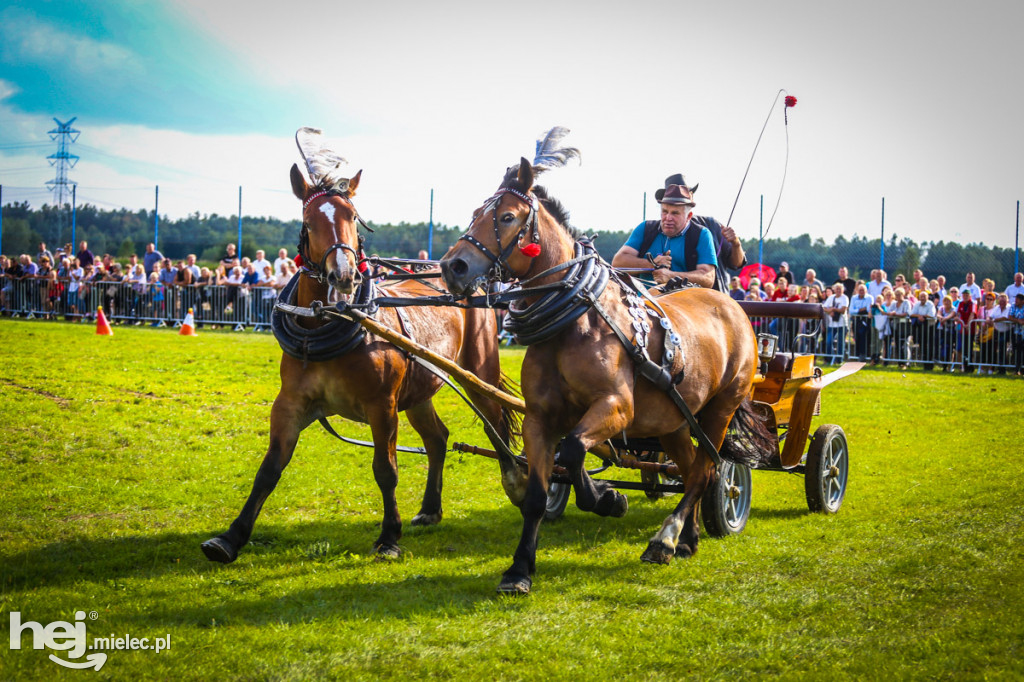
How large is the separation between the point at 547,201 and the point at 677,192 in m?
1.76

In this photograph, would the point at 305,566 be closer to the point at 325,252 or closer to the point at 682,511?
the point at 325,252

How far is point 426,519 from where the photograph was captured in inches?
294

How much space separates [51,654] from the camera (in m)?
4.46

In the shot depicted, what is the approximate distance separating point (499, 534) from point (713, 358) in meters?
2.13

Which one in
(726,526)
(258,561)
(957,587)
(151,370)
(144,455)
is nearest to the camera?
(957,587)

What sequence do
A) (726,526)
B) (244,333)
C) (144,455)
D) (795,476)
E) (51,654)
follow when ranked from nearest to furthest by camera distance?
1. (51,654)
2. (726,526)
3. (144,455)
4. (795,476)
5. (244,333)

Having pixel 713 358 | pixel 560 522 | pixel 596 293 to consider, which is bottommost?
pixel 560 522

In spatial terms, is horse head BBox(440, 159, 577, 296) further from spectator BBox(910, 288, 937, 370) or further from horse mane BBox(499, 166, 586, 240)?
spectator BBox(910, 288, 937, 370)

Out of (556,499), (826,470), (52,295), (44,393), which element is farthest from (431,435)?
(52,295)

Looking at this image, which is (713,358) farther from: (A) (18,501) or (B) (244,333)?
(B) (244,333)

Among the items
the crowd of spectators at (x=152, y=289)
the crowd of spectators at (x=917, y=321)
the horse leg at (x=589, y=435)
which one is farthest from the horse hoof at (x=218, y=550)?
the crowd of spectators at (x=152, y=289)

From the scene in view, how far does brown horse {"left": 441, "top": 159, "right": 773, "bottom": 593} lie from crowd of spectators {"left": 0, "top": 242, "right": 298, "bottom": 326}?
16.8m

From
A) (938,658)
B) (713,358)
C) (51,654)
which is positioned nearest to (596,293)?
(713,358)

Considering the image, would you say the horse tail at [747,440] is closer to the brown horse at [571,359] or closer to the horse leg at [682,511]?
the horse leg at [682,511]
